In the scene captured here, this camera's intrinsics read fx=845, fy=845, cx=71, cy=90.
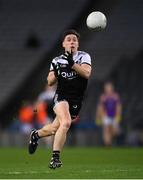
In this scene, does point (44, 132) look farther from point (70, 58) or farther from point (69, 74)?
point (70, 58)

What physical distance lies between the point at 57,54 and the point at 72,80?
19954mm

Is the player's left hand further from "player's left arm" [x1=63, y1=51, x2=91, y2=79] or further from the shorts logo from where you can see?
the shorts logo

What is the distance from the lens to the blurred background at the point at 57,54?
28703 mm

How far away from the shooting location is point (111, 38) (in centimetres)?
3472

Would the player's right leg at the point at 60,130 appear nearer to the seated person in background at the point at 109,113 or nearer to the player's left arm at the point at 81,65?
the player's left arm at the point at 81,65

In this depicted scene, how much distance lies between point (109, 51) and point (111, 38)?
1.30 meters

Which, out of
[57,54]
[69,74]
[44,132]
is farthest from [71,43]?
[57,54]

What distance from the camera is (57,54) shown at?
33.4 metres

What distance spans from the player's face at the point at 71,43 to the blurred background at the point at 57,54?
42.4 ft

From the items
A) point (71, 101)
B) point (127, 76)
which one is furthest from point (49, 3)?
point (71, 101)

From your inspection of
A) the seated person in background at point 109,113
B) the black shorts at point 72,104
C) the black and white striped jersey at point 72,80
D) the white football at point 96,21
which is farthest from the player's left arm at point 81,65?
the seated person in background at point 109,113

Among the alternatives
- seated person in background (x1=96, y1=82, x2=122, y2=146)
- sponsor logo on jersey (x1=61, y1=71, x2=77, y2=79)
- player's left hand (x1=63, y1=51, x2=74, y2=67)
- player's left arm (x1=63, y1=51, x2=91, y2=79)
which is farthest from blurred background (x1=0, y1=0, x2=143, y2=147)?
player's left hand (x1=63, y1=51, x2=74, y2=67)

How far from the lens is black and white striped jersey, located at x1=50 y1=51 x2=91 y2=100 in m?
13.4

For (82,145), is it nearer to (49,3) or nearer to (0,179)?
(49,3)
